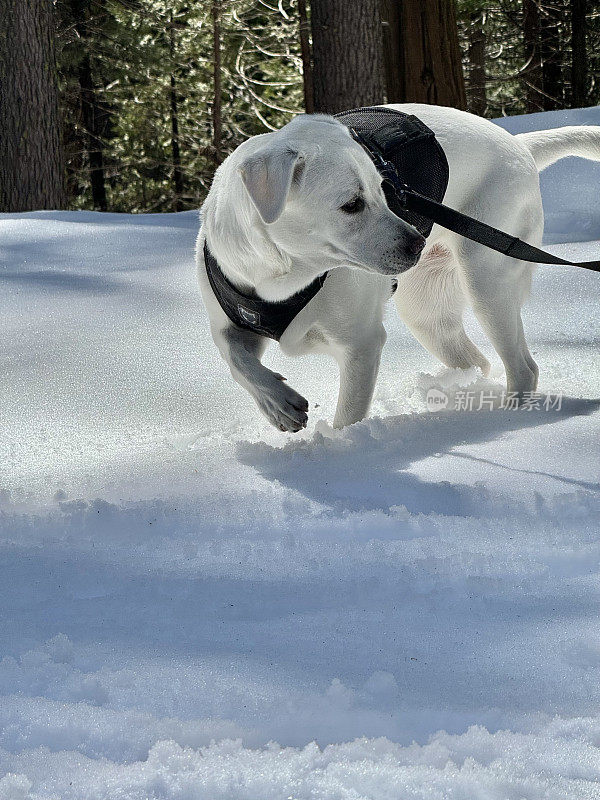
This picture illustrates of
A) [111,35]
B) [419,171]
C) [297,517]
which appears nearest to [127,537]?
[297,517]

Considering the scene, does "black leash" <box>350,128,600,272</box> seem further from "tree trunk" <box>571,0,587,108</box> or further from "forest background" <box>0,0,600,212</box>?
"tree trunk" <box>571,0,587,108</box>

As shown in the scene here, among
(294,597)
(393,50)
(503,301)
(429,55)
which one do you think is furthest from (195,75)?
(294,597)

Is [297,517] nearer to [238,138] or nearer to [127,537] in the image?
[127,537]

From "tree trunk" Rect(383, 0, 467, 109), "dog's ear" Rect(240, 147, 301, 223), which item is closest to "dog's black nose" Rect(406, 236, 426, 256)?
"dog's ear" Rect(240, 147, 301, 223)

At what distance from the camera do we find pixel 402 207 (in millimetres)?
2898

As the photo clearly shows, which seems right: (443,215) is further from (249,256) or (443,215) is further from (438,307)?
(438,307)

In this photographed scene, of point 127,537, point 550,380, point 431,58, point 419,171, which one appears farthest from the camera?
point 431,58

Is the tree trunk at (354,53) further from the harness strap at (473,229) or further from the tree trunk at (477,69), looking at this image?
the tree trunk at (477,69)

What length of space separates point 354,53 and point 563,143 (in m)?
5.67

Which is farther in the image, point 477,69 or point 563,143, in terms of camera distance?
point 477,69

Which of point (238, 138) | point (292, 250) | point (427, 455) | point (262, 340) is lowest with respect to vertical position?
point (238, 138)

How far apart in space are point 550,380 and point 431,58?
18.0ft

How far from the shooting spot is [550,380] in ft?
12.5

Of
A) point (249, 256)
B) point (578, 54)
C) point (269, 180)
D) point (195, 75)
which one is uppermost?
point (269, 180)
